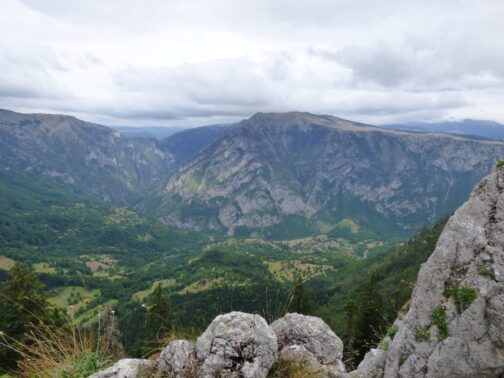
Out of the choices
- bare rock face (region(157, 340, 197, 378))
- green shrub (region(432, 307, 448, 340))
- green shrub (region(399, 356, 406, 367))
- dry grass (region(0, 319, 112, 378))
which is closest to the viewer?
bare rock face (region(157, 340, 197, 378))

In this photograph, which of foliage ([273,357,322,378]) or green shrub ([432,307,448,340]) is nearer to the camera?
foliage ([273,357,322,378])

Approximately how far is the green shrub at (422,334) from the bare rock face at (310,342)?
77.2 inches

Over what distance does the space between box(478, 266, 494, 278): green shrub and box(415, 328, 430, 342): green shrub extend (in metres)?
1.79

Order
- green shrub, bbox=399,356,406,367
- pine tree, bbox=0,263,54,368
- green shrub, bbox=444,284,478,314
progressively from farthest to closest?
1. pine tree, bbox=0,263,54,368
2. green shrub, bbox=399,356,406,367
3. green shrub, bbox=444,284,478,314

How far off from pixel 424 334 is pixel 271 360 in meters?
3.62

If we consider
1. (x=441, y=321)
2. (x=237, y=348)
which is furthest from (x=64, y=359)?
(x=441, y=321)

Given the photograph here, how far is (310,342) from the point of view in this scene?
10.2 m

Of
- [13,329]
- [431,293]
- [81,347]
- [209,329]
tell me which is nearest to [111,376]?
[81,347]

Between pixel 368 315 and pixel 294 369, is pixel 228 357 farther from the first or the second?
pixel 368 315

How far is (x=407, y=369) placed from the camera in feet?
30.4

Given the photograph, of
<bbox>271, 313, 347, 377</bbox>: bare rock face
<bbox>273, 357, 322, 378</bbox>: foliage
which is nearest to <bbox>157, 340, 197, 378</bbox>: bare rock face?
<bbox>273, 357, 322, 378</bbox>: foliage

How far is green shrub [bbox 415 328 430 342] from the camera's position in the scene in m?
9.14

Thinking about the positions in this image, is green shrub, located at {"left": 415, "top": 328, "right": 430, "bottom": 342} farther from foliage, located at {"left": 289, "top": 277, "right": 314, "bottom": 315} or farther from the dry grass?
foliage, located at {"left": 289, "top": 277, "right": 314, "bottom": 315}

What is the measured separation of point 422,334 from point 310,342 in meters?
2.70
